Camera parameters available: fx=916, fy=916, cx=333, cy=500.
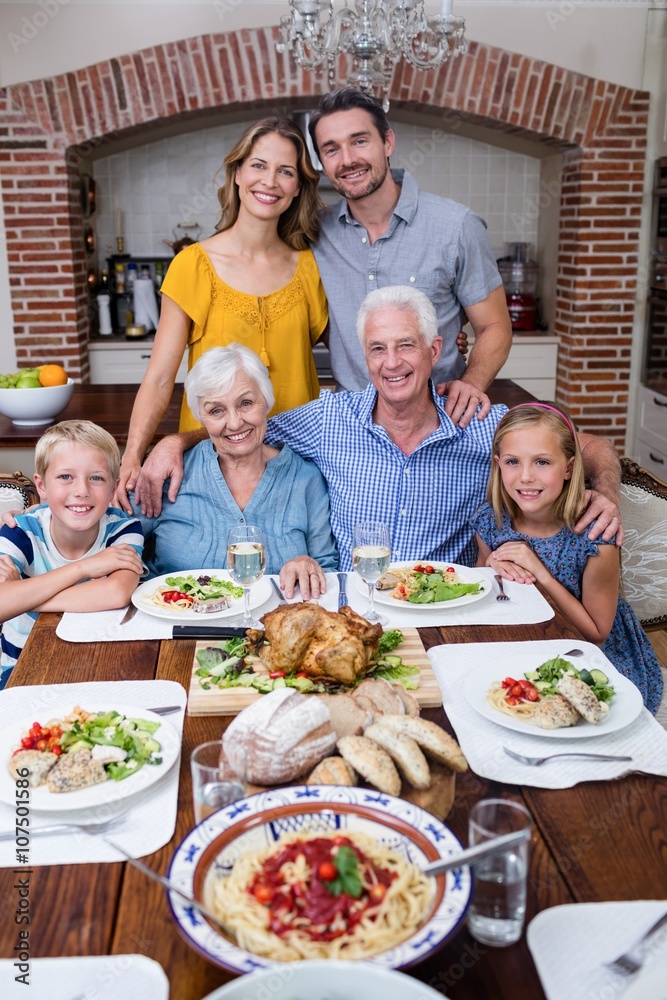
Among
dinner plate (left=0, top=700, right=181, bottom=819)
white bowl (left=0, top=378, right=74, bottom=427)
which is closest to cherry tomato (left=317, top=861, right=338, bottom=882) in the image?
dinner plate (left=0, top=700, right=181, bottom=819)

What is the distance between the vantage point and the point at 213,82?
4.88m

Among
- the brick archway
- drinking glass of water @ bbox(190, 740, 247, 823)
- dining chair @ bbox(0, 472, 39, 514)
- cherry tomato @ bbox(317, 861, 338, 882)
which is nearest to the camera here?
cherry tomato @ bbox(317, 861, 338, 882)

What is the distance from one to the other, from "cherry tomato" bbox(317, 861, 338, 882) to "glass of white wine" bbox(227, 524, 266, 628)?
777 mm

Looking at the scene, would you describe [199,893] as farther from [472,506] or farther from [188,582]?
[472,506]

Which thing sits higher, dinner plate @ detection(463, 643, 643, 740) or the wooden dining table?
dinner plate @ detection(463, 643, 643, 740)

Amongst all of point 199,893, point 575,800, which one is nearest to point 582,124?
point 575,800

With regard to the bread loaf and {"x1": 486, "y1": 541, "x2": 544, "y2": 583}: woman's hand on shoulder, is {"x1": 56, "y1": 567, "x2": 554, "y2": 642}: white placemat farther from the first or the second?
the bread loaf

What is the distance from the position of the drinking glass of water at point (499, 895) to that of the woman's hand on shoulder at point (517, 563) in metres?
1.01

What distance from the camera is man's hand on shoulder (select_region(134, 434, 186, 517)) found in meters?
2.21

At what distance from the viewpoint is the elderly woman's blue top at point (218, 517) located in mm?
2209

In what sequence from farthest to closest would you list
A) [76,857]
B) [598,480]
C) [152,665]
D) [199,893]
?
[598,480]
[152,665]
[76,857]
[199,893]

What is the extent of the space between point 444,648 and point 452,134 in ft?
16.9

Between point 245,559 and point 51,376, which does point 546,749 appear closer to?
point 245,559

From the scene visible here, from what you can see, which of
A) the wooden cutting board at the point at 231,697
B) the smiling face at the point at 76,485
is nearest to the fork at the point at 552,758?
the wooden cutting board at the point at 231,697
